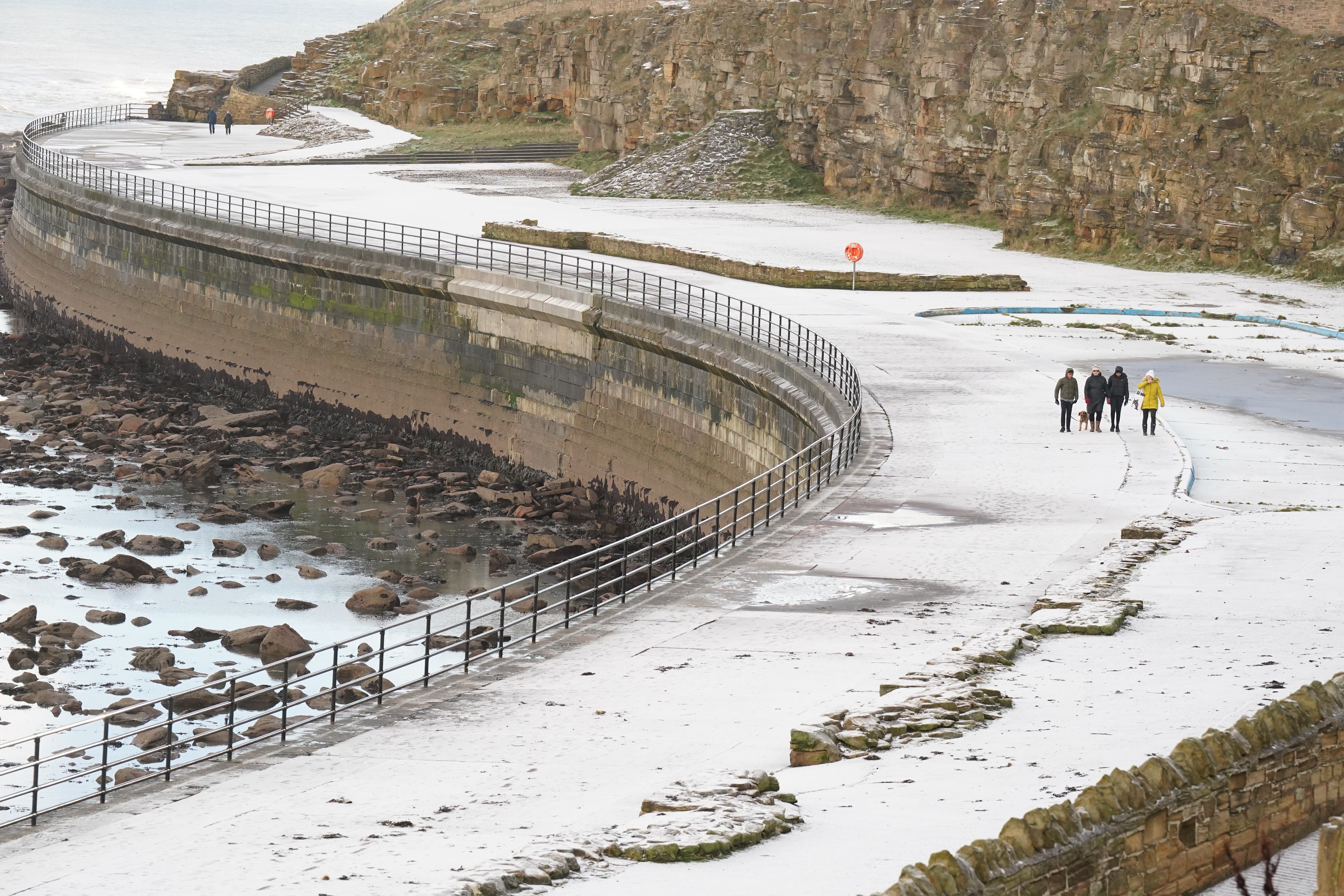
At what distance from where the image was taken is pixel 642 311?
3322cm

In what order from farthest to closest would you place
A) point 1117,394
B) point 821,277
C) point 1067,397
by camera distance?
point 821,277 < point 1117,394 < point 1067,397

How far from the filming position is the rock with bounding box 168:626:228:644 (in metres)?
23.3

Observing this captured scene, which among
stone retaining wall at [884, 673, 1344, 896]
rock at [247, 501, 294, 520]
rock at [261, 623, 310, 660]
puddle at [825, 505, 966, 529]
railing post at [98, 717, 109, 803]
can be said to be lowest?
rock at [247, 501, 294, 520]

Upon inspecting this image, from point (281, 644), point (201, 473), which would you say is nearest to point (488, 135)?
point (201, 473)

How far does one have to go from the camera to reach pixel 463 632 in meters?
23.3

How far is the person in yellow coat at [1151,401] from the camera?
24.8 m

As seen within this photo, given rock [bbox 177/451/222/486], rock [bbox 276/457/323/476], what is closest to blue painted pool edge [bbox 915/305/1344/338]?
rock [bbox 276/457/323/476]

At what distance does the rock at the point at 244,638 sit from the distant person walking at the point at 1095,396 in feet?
39.5

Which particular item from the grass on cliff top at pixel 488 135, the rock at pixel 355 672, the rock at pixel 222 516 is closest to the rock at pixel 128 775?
the rock at pixel 355 672

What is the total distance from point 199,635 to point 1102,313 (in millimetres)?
21413

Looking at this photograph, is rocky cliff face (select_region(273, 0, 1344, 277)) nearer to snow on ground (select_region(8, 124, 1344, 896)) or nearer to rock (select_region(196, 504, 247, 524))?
snow on ground (select_region(8, 124, 1344, 896))

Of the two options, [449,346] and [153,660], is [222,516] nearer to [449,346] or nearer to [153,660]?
[153,660]

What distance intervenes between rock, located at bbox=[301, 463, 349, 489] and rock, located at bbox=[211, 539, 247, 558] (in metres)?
5.28

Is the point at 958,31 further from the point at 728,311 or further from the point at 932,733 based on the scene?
the point at 932,733
